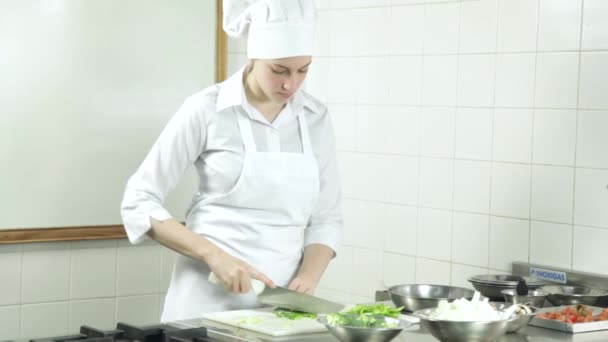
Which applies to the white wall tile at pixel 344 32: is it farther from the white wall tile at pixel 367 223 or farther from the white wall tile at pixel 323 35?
the white wall tile at pixel 367 223

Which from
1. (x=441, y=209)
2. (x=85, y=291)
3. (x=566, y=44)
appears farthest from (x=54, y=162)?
(x=566, y=44)

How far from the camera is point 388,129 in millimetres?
3332

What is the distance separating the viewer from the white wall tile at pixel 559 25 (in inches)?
108

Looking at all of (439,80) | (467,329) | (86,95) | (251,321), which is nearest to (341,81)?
(439,80)

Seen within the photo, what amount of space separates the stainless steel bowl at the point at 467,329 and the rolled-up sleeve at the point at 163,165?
92 centimetres

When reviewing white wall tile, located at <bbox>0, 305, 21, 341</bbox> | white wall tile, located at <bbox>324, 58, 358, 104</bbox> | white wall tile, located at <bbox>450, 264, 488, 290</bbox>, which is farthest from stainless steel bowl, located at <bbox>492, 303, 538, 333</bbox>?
white wall tile, located at <bbox>0, 305, 21, 341</bbox>

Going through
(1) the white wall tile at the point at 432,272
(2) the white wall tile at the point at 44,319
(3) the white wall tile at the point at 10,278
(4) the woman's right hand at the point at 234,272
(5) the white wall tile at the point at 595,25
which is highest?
(5) the white wall tile at the point at 595,25

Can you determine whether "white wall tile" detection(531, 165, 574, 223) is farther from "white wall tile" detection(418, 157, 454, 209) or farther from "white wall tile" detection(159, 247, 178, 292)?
"white wall tile" detection(159, 247, 178, 292)

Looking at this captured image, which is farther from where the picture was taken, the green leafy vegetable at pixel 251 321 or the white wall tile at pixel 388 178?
the white wall tile at pixel 388 178

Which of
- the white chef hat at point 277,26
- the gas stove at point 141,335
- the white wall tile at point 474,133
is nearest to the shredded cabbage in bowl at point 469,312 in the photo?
the gas stove at point 141,335

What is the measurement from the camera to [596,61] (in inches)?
105

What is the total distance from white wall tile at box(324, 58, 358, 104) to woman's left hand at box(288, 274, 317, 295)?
1.13 metres

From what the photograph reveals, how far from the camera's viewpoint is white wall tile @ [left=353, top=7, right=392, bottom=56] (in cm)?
333

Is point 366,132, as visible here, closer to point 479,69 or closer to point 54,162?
point 479,69
